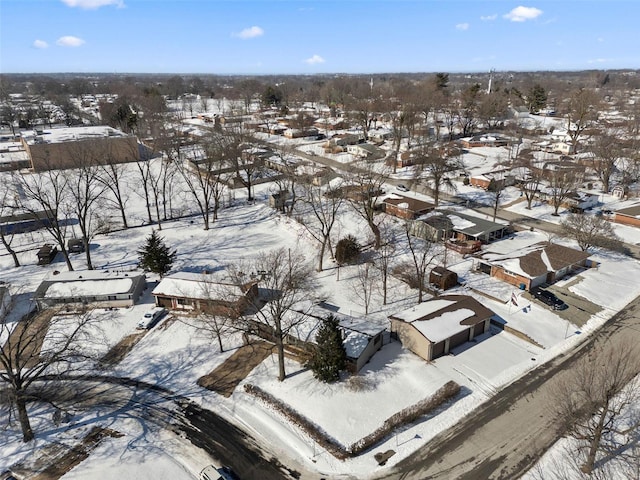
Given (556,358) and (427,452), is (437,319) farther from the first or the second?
(427,452)

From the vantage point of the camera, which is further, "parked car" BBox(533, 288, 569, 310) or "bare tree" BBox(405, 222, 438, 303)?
"bare tree" BBox(405, 222, 438, 303)

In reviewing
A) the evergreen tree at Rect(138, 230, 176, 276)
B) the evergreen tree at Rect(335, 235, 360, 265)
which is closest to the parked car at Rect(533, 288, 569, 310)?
the evergreen tree at Rect(335, 235, 360, 265)

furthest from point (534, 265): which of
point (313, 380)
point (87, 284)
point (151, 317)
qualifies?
point (87, 284)

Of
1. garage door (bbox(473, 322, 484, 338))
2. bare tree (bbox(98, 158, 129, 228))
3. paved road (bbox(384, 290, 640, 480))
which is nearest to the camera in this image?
paved road (bbox(384, 290, 640, 480))

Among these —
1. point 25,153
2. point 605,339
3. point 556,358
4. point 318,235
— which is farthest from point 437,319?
point 25,153

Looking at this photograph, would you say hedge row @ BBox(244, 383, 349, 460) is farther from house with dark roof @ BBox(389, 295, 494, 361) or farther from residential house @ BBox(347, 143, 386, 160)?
residential house @ BBox(347, 143, 386, 160)

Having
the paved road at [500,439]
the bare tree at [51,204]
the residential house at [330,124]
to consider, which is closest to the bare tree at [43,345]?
the bare tree at [51,204]

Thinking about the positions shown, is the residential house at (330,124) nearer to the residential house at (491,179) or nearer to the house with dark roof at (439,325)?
the residential house at (491,179)
